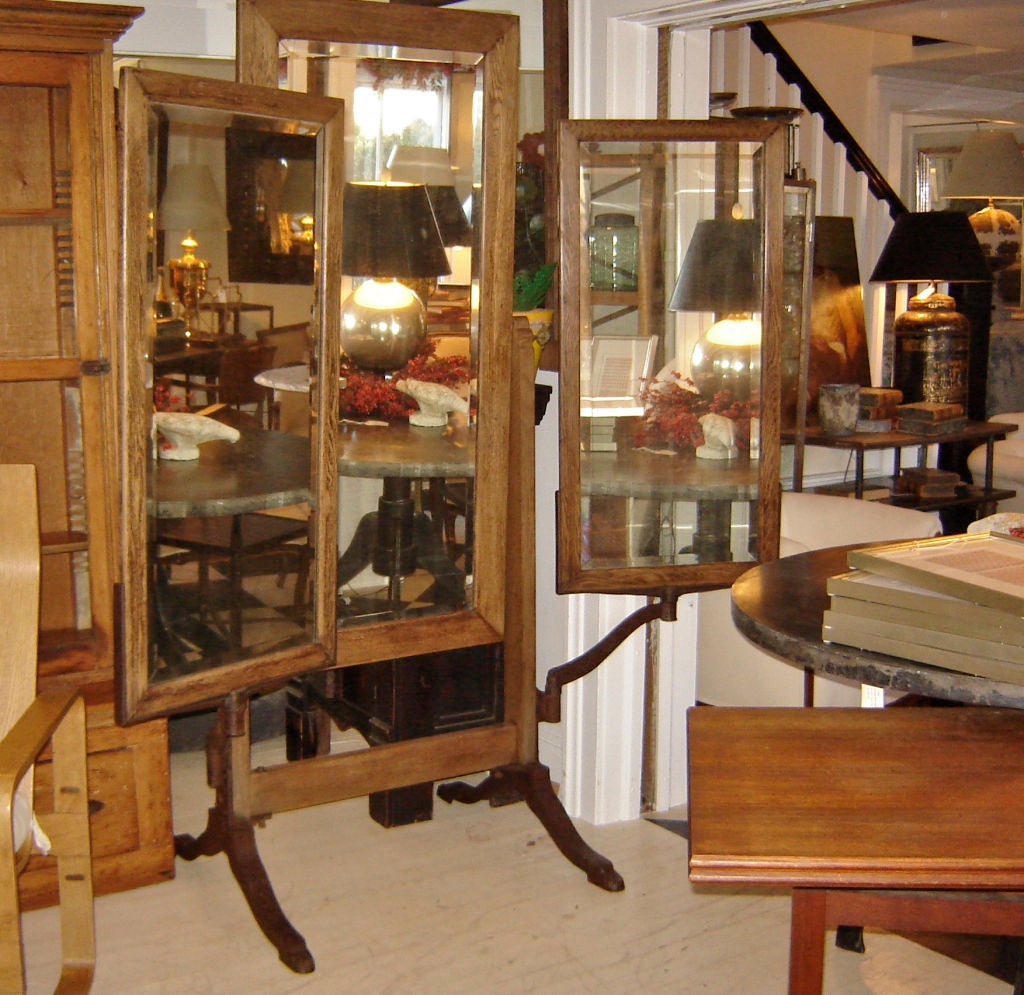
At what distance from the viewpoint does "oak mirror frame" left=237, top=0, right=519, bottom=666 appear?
7.28 ft

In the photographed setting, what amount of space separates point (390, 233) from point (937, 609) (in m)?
1.27

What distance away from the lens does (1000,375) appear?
733 centimetres

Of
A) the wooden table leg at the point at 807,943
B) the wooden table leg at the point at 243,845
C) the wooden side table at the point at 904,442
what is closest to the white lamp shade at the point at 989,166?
the wooden side table at the point at 904,442

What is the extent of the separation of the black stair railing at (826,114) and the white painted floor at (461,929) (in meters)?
3.52

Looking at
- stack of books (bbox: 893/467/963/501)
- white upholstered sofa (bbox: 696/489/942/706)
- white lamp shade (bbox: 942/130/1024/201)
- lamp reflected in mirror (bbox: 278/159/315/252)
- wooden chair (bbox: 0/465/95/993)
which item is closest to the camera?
wooden chair (bbox: 0/465/95/993)

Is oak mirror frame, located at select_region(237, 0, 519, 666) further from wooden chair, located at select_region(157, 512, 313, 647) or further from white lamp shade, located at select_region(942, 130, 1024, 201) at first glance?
white lamp shade, located at select_region(942, 130, 1024, 201)

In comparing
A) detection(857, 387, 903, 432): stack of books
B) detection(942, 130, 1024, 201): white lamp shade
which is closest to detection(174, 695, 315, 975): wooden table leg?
detection(857, 387, 903, 432): stack of books

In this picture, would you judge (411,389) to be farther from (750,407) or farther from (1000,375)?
(1000,375)

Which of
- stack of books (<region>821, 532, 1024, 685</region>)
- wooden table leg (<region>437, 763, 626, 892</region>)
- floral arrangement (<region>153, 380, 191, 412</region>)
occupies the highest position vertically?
floral arrangement (<region>153, 380, 191, 412</region>)

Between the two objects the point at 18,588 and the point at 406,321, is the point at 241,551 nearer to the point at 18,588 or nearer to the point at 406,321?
the point at 18,588

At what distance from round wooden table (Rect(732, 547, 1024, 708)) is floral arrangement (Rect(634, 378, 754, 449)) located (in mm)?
556

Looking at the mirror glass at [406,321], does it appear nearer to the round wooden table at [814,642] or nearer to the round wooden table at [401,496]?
the round wooden table at [401,496]

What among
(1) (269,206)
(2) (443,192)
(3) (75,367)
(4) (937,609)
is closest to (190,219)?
(1) (269,206)

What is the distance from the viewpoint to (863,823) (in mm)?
1414
